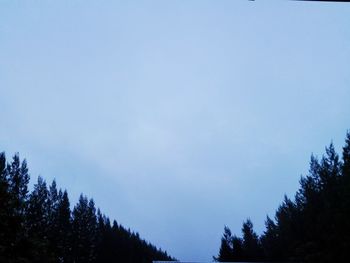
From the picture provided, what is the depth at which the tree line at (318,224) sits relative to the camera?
36.0m

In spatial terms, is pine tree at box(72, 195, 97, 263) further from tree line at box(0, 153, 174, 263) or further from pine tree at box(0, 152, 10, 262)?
pine tree at box(0, 152, 10, 262)

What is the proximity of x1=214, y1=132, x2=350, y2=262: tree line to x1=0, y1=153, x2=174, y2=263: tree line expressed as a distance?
24.7 metres

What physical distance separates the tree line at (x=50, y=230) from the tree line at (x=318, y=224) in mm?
24696

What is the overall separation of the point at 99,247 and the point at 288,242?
123 ft

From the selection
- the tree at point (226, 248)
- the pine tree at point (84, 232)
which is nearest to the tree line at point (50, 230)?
the pine tree at point (84, 232)

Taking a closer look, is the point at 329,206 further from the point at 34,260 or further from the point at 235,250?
the point at 235,250

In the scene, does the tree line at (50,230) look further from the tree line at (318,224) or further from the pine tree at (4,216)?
the tree line at (318,224)

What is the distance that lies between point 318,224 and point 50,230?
39.8 m

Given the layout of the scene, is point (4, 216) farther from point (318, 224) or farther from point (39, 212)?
point (318, 224)

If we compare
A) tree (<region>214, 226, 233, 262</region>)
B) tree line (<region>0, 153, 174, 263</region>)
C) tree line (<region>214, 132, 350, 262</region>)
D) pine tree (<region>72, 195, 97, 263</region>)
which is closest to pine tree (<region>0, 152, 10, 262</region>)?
tree line (<region>0, 153, 174, 263</region>)

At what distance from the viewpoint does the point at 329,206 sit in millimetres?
41062

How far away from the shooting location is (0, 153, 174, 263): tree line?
3147 centimetres

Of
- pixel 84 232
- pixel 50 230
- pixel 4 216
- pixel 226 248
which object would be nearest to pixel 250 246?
pixel 226 248

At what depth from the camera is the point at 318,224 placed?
148 ft
